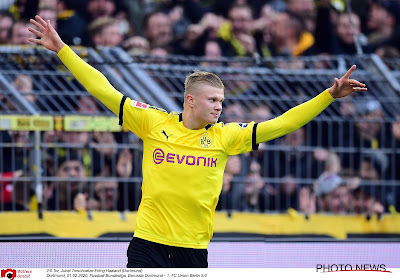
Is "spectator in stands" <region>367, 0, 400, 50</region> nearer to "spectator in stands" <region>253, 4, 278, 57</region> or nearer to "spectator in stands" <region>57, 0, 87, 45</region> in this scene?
"spectator in stands" <region>253, 4, 278, 57</region>

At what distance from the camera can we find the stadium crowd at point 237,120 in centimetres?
895

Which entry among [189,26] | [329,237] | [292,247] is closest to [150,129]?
[292,247]

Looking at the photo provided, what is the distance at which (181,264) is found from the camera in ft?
17.1

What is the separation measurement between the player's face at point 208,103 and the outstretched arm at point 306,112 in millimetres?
343

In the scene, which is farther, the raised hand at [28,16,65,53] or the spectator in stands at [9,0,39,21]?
the spectator in stands at [9,0,39,21]

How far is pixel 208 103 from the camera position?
206 inches

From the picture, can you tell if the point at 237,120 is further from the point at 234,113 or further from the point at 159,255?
the point at 159,255

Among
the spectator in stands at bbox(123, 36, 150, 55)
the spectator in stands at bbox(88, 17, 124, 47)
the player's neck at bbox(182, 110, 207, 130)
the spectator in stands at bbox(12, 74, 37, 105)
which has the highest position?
the spectator in stands at bbox(88, 17, 124, 47)

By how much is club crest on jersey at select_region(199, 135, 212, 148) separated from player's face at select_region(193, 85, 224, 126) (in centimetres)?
11

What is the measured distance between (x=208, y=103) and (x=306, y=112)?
665 millimetres

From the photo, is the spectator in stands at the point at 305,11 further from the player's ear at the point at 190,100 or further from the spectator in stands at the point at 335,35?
the player's ear at the point at 190,100

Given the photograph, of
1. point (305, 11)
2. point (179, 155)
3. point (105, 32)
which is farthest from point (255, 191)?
point (179, 155)

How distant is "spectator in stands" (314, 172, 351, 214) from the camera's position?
9422 millimetres

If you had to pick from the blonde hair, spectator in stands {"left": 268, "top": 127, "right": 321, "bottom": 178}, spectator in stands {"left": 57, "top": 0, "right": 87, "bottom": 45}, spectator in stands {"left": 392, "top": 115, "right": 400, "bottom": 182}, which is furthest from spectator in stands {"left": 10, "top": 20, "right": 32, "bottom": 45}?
the blonde hair
